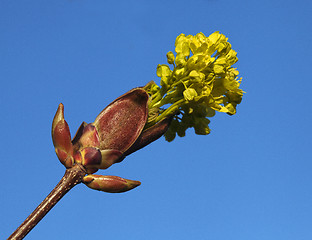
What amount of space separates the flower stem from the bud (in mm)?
47

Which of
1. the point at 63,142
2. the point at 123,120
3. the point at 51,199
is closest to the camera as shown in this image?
the point at 51,199

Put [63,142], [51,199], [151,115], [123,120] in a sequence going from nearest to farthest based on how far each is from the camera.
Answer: [51,199], [63,142], [123,120], [151,115]

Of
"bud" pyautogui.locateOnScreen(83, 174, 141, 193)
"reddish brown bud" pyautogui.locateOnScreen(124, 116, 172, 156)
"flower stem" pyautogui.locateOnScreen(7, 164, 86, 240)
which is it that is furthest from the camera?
"reddish brown bud" pyautogui.locateOnScreen(124, 116, 172, 156)

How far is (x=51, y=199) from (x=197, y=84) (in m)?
0.90

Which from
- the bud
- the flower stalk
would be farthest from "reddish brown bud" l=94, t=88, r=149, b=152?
the bud

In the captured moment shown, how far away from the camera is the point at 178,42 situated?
2254 millimetres

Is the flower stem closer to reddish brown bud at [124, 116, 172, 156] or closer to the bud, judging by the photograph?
the bud

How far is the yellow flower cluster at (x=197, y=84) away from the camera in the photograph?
7.10 ft

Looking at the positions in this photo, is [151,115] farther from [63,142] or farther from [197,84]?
[63,142]

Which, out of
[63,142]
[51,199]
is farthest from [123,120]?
[51,199]

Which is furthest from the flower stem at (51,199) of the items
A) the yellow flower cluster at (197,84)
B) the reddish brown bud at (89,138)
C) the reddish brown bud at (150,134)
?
the yellow flower cluster at (197,84)

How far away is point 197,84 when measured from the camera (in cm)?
215

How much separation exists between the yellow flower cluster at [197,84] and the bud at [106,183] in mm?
374

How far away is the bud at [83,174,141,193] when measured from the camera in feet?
6.47
